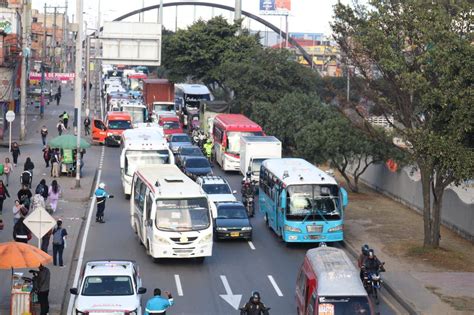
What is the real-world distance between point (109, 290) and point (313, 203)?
12249 millimetres

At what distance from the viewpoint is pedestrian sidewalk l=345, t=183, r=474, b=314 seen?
2589 cm

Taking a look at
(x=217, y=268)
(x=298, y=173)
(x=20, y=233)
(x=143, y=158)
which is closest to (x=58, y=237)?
(x=20, y=233)

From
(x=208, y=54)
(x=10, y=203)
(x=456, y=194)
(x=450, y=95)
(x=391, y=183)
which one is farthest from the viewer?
(x=208, y=54)

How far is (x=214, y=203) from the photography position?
122 feet

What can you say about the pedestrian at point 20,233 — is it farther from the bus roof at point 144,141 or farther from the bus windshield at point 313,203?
the bus roof at point 144,141

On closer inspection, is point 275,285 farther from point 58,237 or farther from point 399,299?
point 58,237

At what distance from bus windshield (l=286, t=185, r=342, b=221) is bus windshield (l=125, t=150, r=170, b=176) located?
12.6 metres

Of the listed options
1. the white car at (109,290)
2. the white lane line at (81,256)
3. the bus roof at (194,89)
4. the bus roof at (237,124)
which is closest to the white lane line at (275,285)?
the white car at (109,290)

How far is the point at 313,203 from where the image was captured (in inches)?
1302

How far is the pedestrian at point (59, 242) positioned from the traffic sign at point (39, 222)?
2.00m

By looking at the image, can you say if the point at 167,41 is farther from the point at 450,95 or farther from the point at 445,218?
the point at 450,95

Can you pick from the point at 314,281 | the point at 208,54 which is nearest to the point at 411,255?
the point at 314,281

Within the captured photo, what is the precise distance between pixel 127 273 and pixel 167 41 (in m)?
69.6

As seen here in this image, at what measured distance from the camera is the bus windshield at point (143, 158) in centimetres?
4406
